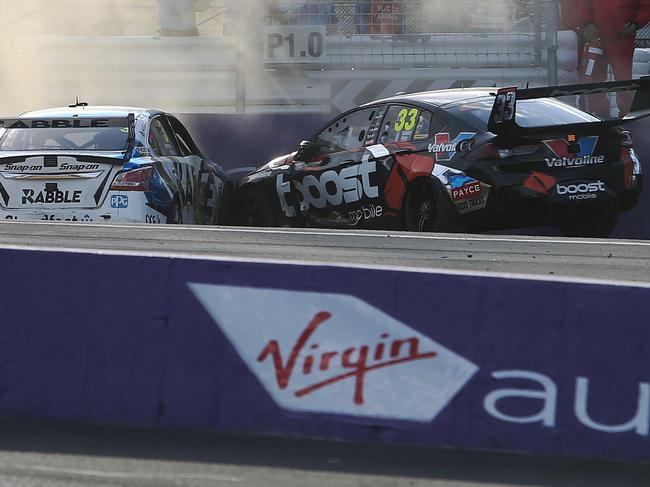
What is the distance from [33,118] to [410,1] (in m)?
6.29

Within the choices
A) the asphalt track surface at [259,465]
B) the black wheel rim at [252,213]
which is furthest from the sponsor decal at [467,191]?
the asphalt track surface at [259,465]

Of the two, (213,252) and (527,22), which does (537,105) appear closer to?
(213,252)

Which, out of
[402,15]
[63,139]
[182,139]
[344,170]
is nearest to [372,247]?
[344,170]

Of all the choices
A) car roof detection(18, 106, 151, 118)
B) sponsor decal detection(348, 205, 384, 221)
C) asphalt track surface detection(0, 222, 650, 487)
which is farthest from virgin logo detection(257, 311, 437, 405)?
car roof detection(18, 106, 151, 118)

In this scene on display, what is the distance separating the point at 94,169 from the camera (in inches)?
398

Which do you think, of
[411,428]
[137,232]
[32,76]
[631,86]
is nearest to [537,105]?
[631,86]

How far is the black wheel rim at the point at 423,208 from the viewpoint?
32.9ft

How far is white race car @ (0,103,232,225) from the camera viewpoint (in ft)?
33.2

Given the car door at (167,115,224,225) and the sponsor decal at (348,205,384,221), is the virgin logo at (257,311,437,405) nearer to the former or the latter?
the sponsor decal at (348,205,384,221)

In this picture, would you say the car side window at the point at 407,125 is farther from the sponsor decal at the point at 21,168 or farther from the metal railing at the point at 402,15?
the metal railing at the point at 402,15

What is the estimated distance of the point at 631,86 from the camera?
10188 millimetres

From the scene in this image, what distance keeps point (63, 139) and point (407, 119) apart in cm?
284

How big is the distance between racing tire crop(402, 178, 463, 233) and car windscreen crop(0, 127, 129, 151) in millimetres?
2355

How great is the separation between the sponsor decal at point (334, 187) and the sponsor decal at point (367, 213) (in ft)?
0.30
